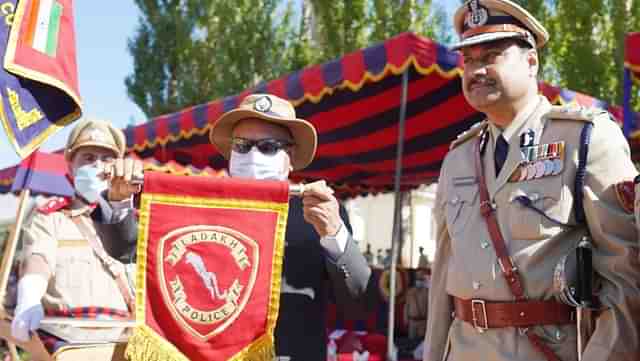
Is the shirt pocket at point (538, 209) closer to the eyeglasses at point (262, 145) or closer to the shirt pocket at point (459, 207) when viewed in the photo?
the shirt pocket at point (459, 207)

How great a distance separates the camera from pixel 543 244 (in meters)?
Answer: 2.16

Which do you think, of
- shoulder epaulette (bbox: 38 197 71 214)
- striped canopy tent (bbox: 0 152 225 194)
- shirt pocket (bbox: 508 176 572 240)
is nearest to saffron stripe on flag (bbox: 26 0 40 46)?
shoulder epaulette (bbox: 38 197 71 214)

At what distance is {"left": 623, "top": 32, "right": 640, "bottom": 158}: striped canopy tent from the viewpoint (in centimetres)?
561

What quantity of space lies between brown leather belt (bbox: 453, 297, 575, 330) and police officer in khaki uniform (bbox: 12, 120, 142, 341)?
5.36ft

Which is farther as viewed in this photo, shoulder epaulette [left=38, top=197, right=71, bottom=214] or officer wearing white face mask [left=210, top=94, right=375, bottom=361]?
shoulder epaulette [left=38, top=197, right=71, bottom=214]

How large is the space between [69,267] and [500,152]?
2.08m

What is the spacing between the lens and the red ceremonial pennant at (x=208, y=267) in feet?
8.52

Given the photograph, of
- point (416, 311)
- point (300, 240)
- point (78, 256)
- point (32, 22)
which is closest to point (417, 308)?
point (416, 311)

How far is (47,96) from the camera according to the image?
3.52 meters

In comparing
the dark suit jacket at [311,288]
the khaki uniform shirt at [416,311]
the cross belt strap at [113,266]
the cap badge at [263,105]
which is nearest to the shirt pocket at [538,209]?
the dark suit jacket at [311,288]

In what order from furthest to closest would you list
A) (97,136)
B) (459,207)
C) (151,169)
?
(151,169) < (97,136) < (459,207)

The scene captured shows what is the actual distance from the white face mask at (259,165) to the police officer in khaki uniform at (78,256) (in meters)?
0.62

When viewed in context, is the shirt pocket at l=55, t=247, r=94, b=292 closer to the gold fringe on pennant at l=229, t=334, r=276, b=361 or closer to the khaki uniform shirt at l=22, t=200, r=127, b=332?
the khaki uniform shirt at l=22, t=200, r=127, b=332

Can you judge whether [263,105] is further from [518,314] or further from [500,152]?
[518,314]
